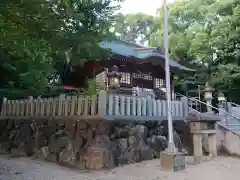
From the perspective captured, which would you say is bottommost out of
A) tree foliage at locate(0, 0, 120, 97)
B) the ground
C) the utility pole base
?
the ground

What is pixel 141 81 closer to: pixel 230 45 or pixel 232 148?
pixel 230 45

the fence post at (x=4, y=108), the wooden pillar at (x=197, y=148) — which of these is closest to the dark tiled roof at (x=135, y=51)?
the fence post at (x=4, y=108)

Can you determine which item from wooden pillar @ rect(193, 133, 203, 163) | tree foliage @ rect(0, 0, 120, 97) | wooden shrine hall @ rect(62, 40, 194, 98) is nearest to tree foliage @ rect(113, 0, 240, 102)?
wooden shrine hall @ rect(62, 40, 194, 98)

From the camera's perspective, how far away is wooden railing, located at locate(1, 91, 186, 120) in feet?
20.6

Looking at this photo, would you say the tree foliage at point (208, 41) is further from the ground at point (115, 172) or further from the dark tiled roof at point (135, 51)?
the ground at point (115, 172)

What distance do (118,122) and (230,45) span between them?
12.9 meters

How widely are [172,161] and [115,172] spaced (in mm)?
1396

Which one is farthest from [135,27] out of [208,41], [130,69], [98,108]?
[98,108]

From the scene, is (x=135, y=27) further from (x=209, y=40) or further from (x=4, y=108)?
(x=4, y=108)

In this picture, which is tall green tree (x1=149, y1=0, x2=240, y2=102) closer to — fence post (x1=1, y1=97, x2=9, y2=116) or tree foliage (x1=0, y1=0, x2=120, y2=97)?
tree foliage (x1=0, y1=0, x2=120, y2=97)

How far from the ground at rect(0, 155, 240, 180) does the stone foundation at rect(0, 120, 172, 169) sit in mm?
279

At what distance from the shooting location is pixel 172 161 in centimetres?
626

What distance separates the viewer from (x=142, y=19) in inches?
1093

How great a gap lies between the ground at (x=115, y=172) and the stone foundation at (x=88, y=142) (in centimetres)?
28
